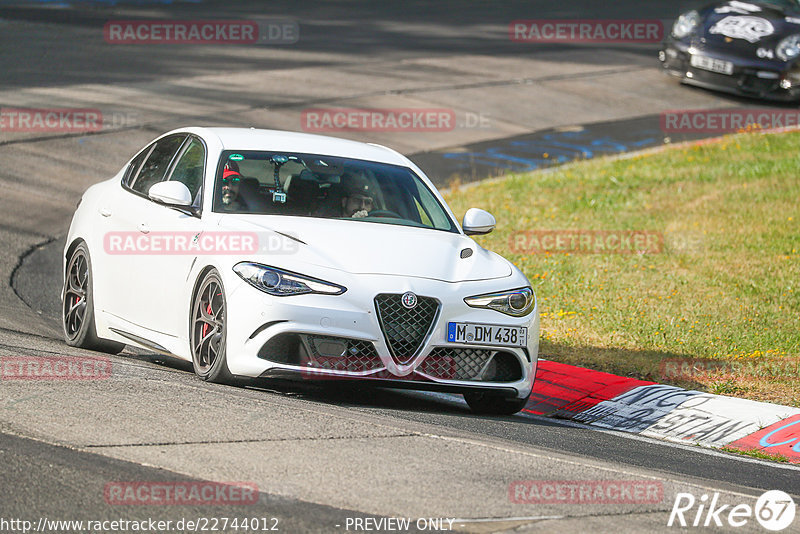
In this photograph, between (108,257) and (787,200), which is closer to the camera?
(108,257)

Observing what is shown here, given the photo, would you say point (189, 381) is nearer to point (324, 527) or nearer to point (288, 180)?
point (288, 180)

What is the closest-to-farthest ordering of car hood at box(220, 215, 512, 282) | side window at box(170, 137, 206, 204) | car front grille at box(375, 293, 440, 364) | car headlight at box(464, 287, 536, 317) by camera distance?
car front grille at box(375, 293, 440, 364)
car hood at box(220, 215, 512, 282)
car headlight at box(464, 287, 536, 317)
side window at box(170, 137, 206, 204)

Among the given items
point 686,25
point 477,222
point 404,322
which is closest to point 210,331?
point 404,322

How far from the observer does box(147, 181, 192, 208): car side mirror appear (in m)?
7.77

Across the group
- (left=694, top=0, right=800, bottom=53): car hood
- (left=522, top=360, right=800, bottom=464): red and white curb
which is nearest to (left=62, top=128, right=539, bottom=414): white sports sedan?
(left=522, top=360, right=800, bottom=464): red and white curb

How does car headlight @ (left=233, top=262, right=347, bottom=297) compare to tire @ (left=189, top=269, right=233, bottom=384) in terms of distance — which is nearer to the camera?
car headlight @ (left=233, top=262, right=347, bottom=297)

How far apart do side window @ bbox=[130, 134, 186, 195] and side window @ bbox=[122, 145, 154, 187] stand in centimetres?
6

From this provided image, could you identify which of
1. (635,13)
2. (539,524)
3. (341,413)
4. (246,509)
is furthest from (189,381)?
(635,13)

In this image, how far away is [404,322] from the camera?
7.23 m

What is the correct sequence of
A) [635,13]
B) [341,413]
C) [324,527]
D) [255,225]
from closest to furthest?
1. [324,527]
2. [341,413]
3. [255,225]
4. [635,13]

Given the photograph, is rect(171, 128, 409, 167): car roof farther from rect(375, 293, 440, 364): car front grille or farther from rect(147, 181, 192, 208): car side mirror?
rect(375, 293, 440, 364): car front grille

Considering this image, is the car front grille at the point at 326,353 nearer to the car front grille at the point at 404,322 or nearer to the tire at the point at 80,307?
the car front grille at the point at 404,322

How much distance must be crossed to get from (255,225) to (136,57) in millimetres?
15707

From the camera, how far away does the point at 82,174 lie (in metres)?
15.6
